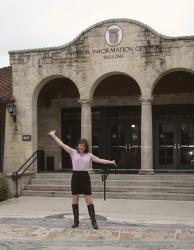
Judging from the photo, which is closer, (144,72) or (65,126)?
(144,72)

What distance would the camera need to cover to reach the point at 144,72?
657 inches

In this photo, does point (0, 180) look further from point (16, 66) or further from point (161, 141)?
point (161, 141)

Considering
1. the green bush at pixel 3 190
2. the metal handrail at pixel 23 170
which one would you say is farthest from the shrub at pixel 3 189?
the metal handrail at pixel 23 170

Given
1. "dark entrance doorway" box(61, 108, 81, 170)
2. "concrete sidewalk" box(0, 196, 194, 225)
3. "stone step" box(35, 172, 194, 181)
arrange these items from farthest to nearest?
"dark entrance doorway" box(61, 108, 81, 170), "stone step" box(35, 172, 194, 181), "concrete sidewalk" box(0, 196, 194, 225)

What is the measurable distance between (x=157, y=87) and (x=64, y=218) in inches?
367

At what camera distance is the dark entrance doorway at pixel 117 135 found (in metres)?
20.0

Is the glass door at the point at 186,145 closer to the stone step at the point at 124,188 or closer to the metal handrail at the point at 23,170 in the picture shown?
the stone step at the point at 124,188

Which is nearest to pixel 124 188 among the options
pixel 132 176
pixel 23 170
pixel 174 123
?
pixel 132 176

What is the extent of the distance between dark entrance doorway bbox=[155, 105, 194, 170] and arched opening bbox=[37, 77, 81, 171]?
347 cm

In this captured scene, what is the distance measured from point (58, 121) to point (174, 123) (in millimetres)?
4846

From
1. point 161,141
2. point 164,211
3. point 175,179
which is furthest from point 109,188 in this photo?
point 161,141

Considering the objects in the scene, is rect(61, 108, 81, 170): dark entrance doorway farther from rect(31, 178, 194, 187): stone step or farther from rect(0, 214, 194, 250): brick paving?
rect(0, 214, 194, 250): brick paving

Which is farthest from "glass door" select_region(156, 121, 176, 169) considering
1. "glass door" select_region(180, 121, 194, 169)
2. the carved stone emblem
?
the carved stone emblem

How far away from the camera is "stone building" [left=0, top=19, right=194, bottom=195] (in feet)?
54.8
